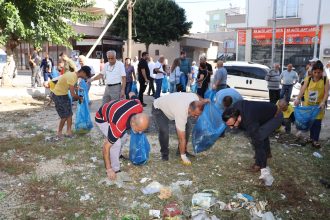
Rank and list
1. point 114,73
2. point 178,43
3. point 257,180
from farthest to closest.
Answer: point 178,43, point 114,73, point 257,180

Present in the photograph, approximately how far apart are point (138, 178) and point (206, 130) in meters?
1.29

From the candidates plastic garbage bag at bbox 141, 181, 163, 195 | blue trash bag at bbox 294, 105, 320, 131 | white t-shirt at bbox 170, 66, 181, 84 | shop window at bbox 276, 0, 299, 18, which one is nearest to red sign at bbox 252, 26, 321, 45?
shop window at bbox 276, 0, 299, 18

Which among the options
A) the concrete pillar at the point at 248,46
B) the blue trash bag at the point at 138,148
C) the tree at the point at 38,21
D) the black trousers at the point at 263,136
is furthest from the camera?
the concrete pillar at the point at 248,46

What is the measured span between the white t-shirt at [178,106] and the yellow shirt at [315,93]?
260 centimetres

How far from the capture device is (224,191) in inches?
158

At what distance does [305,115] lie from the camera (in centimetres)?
591

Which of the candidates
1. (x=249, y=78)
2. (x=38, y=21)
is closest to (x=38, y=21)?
(x=38, y=21)

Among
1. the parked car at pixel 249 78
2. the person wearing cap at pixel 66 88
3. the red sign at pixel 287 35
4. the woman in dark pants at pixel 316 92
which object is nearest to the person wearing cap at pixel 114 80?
the person wearing cap at pixel 66 88

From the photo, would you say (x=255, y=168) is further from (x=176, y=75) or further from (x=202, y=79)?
(x=176, y=75)

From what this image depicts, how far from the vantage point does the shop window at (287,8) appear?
24092 millimetres

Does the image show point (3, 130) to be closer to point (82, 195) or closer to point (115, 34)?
point (82, 195)

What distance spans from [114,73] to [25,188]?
124 inches

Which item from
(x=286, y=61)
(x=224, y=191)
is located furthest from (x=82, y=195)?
(x=286, y=61)

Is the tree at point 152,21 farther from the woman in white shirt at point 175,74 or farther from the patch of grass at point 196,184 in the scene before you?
the patch of grass at point 196,184
